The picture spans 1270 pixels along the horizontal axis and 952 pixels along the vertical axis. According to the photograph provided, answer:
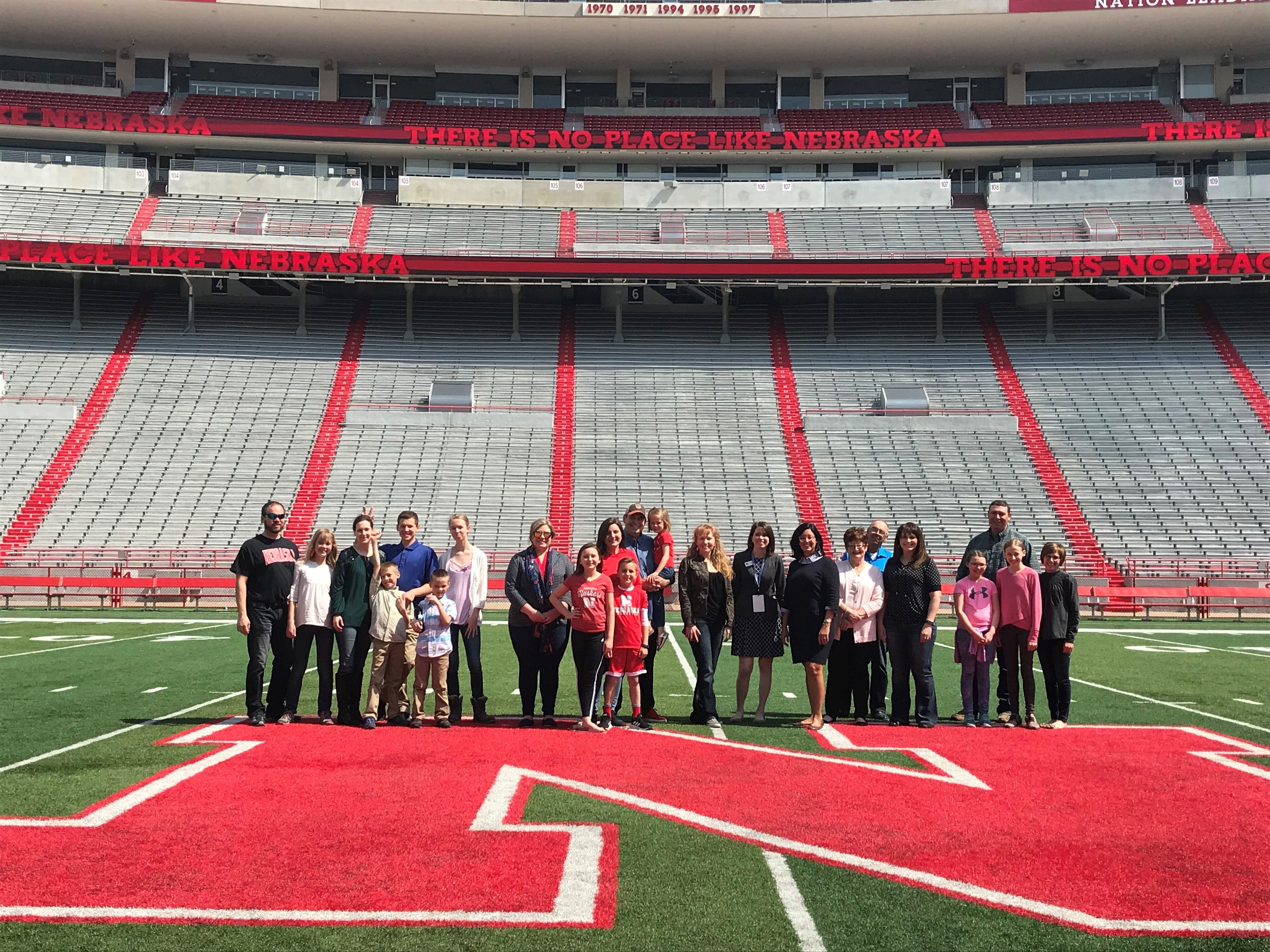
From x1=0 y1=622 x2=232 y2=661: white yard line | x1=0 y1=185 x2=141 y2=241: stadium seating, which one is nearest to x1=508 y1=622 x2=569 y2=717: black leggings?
x1=0 y1=622 x2=232 y2=661: white yard line

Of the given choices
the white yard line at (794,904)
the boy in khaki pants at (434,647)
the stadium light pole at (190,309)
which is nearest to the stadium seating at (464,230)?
the stadium light pole at (190,309)

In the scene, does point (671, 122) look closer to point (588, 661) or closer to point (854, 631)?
point (854, 631)

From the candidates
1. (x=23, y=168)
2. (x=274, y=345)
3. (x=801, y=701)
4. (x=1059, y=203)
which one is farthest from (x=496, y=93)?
(x=801, y=701)

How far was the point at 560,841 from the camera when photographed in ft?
17.9

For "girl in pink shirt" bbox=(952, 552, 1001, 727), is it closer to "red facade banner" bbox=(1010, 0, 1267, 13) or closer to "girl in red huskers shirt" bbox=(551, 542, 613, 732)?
"girl in red huskers shirt" bbox=(551, 542, 613, 732)

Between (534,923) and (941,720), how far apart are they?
21.3 feet

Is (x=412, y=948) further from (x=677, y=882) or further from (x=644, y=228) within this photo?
(x=644, y=228)

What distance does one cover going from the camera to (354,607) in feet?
29.8

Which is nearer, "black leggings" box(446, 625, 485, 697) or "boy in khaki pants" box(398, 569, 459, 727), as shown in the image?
"boy in khaki pants" box(398, 569, 459, 727)

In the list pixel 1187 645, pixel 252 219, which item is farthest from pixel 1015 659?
pixel 252 219

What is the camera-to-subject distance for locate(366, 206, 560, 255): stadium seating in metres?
36.8

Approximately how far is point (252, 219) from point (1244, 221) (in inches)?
1423

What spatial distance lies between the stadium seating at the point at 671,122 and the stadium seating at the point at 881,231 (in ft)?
15.9

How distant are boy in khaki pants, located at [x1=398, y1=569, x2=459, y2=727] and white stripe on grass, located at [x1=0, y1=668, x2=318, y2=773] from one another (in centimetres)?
232
